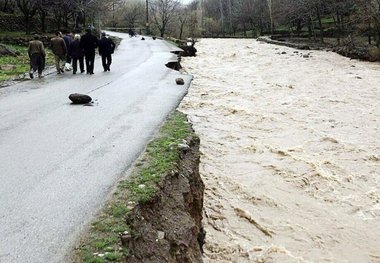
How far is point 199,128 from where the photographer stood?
11.7 m

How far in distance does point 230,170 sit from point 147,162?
280 centimetres

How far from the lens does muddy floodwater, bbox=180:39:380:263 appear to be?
21.1 ft

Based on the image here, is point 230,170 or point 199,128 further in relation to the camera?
point 199,128

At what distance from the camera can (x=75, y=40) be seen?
18172 millimetres

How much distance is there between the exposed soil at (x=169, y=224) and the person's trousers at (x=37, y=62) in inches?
490

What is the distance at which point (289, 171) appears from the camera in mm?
8930

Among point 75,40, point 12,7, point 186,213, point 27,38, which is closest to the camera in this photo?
point 186,213

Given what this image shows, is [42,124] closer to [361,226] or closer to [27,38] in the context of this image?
[361,226]

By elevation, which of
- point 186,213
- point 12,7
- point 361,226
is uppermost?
point 12,7

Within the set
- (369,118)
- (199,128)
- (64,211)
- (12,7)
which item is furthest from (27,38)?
(64,211)

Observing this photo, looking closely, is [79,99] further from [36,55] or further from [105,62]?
[105,62]

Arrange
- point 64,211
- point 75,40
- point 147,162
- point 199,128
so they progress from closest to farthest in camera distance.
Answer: point 64,211, point 147,162, point 199,128, point 75,40

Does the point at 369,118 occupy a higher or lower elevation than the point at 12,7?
lower

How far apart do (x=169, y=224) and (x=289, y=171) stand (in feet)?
14.7
